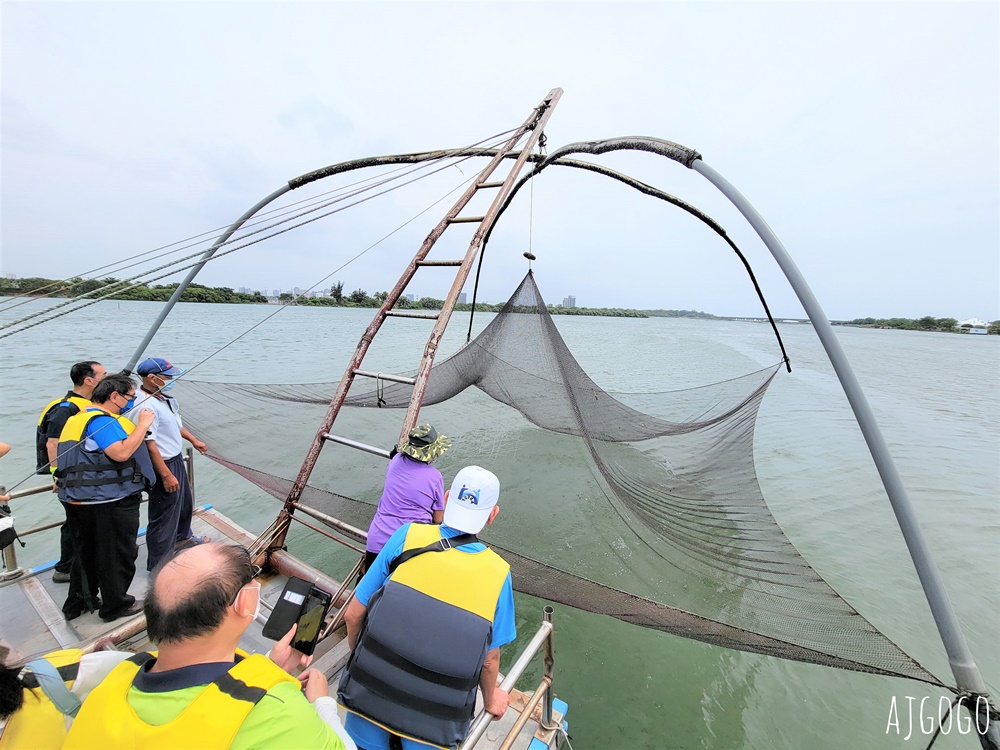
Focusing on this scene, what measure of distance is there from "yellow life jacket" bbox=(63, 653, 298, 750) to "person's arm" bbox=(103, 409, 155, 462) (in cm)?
191

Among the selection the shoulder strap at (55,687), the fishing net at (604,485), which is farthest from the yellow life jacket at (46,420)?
the shoulder strap at (55,687)

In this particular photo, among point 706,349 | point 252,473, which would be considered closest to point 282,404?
point 252,473

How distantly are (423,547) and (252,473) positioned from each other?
119 inches

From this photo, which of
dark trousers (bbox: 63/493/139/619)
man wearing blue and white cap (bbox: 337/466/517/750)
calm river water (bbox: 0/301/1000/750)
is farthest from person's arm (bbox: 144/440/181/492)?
man wearing blue and white cap (bbox: 337/466/517/750)

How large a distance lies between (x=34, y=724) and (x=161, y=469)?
2.07 m

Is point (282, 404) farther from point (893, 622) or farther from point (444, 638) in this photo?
point (893, 622)

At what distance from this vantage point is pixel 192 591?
3.03 feet

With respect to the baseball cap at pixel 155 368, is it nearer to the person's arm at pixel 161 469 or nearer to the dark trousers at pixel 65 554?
the person's arm at pixel 161 469

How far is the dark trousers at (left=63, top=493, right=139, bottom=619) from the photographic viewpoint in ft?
7.89

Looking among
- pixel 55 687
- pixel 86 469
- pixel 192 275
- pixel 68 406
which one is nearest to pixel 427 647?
pixel 55 687

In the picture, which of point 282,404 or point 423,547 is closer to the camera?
point 423,547

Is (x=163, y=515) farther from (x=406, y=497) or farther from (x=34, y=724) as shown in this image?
(x=34, y=724)

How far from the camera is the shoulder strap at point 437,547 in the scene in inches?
55.1

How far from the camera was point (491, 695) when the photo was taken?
1579 mm
